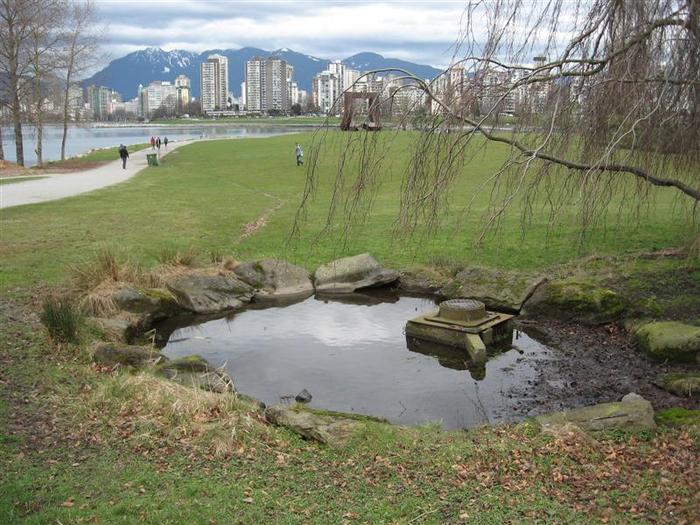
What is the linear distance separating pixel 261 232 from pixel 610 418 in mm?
12967

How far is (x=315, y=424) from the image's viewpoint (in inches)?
268

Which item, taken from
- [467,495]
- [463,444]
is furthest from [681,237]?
[467,495]

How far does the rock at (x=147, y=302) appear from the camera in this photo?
11281 mm

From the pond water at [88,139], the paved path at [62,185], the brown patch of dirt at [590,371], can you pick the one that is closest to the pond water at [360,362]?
the brown patch of dirt at [590,371]

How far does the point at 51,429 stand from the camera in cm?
647

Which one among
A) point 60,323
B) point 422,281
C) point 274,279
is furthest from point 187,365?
point 422,281

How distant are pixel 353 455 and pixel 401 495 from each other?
100cm

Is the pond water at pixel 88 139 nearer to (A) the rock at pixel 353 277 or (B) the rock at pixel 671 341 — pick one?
(A) the rock at pixel 353 277

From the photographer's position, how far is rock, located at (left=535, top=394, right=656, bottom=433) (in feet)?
A: 21.8

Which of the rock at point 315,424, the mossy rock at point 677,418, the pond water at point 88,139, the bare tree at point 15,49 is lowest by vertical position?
the rock at point 315,424

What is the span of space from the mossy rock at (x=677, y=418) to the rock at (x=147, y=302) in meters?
7.90

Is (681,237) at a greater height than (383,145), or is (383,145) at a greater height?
(383,145)

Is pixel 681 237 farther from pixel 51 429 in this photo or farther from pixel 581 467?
pixel 51 429

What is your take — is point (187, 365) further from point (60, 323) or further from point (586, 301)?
point (586, 301)
